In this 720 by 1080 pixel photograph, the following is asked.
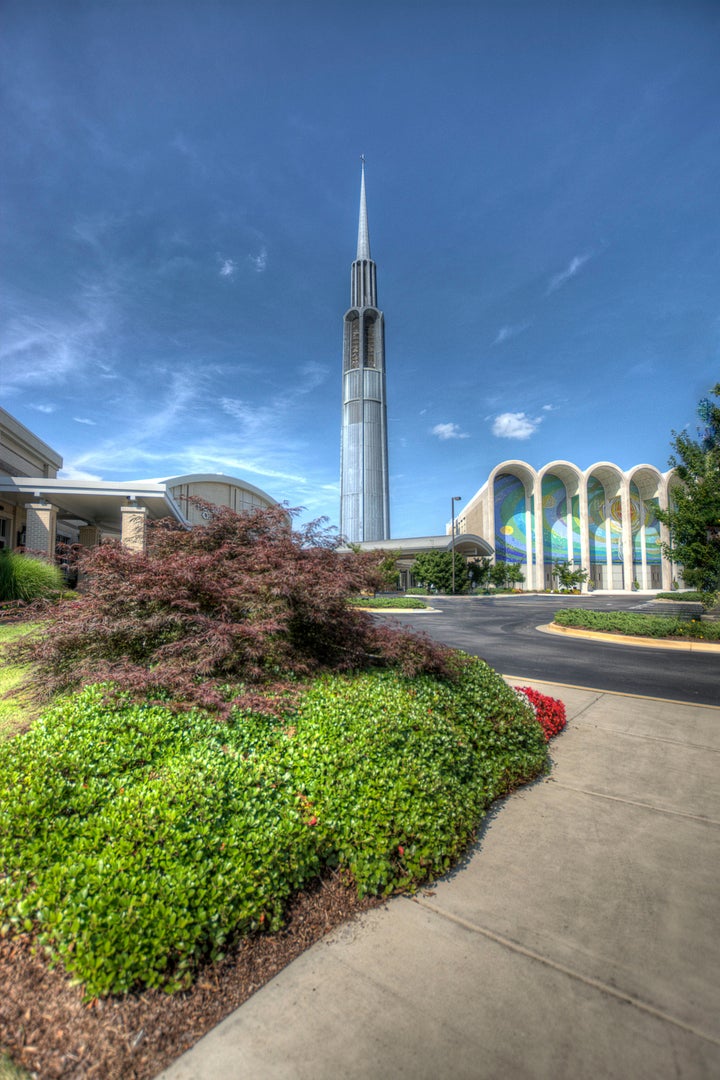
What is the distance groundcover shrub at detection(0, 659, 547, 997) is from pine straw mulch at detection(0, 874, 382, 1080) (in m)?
0.09

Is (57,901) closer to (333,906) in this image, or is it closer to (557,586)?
(333,906)

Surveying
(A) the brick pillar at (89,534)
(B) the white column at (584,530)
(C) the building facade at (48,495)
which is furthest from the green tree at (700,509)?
(B) the white column at (584,530)

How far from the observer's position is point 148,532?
259 inches

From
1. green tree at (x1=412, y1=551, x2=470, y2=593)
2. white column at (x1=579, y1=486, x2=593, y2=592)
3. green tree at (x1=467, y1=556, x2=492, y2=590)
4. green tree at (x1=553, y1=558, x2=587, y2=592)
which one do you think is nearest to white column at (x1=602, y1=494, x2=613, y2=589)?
white column at (x1=579, y1=486, x2=593, y2=592)

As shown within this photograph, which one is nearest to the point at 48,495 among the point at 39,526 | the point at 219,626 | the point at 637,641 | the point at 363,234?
the point at 39,526

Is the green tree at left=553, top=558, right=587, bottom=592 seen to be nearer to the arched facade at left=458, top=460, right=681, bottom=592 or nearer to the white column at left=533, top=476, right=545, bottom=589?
the white column at left=533, top=476, right=545, bottom=589

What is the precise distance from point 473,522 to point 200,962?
6557cm

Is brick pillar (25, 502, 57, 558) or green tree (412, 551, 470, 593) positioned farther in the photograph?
green tree (412, 551, 470, 593)

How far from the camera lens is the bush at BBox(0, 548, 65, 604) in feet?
45.6

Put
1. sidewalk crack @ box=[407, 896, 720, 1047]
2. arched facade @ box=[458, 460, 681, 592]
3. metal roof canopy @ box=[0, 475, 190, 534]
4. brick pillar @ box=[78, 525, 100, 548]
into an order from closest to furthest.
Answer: sidewalk crack @ box=[407, 896, 720, 1047] < metal roof canopy @ box=[0, 475, 190, 534] < brick pillar @ box=[78, 525, 100, 548] < arched facade @ box=[458, 460, 681, 592]

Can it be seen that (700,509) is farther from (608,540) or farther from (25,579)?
(608,540)

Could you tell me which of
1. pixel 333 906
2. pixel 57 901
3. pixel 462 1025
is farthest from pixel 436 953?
pixel 57 901

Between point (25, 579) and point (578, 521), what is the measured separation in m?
59.7

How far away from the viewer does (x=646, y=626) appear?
51.5ft
